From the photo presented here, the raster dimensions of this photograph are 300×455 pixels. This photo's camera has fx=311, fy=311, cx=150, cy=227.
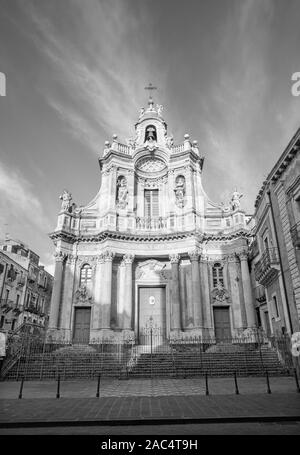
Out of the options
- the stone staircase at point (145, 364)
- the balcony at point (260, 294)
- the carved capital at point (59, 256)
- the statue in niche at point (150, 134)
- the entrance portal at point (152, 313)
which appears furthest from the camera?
→ the statue in niche at point (150, 134)

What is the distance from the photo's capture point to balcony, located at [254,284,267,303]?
22.9 metres

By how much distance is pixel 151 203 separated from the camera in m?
28.2

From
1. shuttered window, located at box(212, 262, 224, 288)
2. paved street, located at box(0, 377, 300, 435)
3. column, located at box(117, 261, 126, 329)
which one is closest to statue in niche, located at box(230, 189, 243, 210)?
shuttered window, located at box(212, 262, 224, 288)

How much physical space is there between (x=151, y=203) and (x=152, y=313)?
9.78 m

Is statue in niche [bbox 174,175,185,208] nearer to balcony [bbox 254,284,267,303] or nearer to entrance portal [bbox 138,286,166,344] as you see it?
entrance portal [bbox 138,286,166,344]

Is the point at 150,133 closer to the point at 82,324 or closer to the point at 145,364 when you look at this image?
the point at 82,324

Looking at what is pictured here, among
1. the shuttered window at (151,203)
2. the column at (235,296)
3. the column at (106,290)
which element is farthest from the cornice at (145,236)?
the shuttered window at (151,203)

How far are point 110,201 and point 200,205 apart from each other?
25.2 feet

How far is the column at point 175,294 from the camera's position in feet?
72.8

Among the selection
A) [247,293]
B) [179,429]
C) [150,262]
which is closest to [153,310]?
[150,262]

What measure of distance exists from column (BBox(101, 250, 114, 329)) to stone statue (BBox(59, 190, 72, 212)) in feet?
17.6

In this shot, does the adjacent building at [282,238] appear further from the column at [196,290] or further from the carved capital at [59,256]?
the carved capital at [59,256]

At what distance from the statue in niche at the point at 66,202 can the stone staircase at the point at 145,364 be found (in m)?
11.7

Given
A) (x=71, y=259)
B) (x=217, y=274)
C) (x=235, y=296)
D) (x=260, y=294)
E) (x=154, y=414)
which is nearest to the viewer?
(x=154, y=414)
